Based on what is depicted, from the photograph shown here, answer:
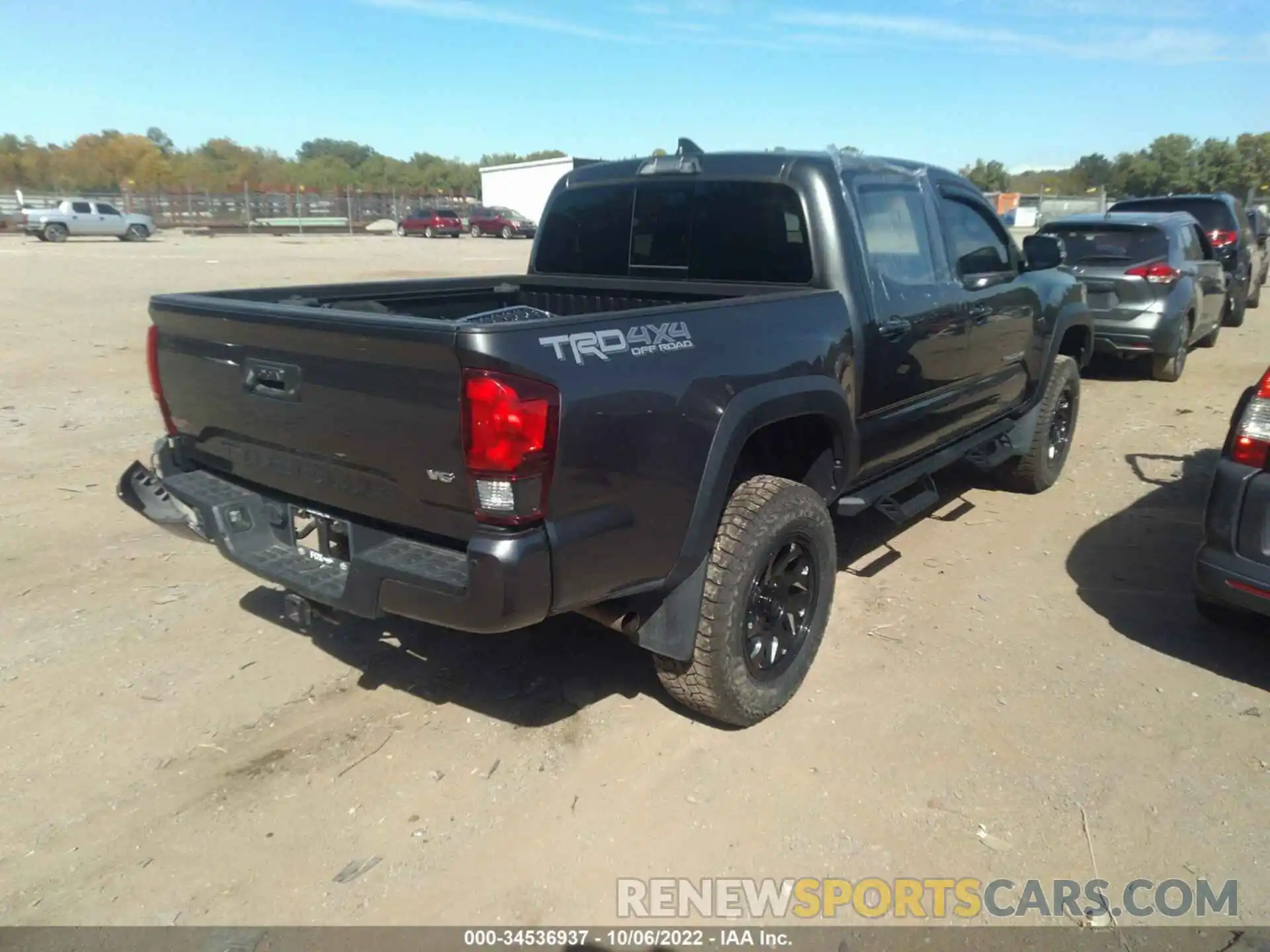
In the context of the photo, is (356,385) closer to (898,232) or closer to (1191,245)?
(898,232)

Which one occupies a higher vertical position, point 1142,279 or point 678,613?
point 1142,279

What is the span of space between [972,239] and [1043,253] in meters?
0.63

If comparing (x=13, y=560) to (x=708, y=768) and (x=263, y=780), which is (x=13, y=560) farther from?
(x=708, y=768)

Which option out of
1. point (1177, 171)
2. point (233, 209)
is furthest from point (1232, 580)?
point (1177, 171)

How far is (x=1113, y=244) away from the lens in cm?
940

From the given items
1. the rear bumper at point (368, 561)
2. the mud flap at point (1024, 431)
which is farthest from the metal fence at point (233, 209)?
the rear bumper at point (368, 561)

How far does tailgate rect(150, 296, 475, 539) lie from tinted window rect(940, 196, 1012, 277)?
3039 millimetres

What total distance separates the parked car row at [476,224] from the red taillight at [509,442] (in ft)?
142

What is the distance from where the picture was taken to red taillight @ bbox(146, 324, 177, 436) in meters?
3.60

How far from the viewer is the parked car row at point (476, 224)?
146ft

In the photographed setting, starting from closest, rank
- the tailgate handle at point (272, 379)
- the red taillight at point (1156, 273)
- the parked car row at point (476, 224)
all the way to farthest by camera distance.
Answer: the tailgate handle at point (272, 379) → the red taillight at point (1156, 273) → the parked car row at point (476, 224)

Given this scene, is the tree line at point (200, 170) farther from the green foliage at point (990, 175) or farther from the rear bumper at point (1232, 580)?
the rear bumper at point (1232, 580)

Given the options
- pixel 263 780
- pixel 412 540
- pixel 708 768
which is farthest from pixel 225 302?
pixel 708 768

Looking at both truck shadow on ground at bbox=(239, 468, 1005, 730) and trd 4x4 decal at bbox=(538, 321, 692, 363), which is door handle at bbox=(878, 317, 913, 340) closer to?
trd 4x4 decal at bbox=(538, 321, 692, 363)
